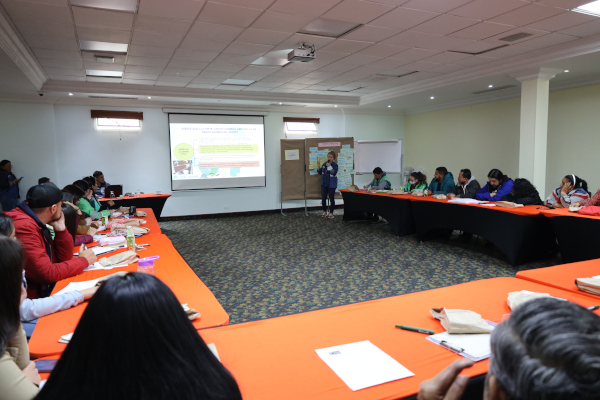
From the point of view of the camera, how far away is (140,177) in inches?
332

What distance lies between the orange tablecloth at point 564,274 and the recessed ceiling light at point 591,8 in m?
2.89

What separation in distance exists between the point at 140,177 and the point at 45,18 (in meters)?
4.99

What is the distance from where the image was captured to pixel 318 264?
193 inches

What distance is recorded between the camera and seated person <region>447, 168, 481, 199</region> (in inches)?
238

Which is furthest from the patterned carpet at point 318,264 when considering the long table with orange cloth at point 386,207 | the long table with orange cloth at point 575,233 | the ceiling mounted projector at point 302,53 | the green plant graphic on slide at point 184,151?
the ceiling mounted projector at point 302,53

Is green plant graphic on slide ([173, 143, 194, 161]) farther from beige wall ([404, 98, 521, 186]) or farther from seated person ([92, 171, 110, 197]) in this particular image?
beige wall ([404, 98, 521, 186])

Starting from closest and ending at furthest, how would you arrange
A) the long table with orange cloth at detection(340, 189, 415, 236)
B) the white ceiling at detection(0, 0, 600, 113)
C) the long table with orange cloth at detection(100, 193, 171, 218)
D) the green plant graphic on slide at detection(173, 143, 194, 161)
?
1. the white ceiling at detection(0, 0, 600, 113)
2. the long table with orange cloth at detection(340, 189, 415, 236)
3. the long table with orange cloth at detection(100, 193, 171, 218)
4. the green plant graphic on slide at detection(173, 143, 194, 161)

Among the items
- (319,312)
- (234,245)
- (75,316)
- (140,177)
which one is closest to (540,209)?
(319,312)

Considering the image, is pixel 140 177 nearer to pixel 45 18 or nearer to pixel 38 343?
pixel 45 18

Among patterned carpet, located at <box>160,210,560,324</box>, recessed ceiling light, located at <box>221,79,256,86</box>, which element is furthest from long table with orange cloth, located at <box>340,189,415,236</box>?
recessed ceiling light, located at <box>221,79,256,86</box>

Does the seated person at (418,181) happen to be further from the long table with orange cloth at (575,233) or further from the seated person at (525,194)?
the long table with orange cloth at (575,233)

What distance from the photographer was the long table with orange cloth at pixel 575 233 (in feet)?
12.4

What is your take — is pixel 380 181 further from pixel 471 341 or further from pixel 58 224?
pixel 471 341

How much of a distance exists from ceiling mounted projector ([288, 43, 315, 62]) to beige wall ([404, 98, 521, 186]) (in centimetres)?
530
